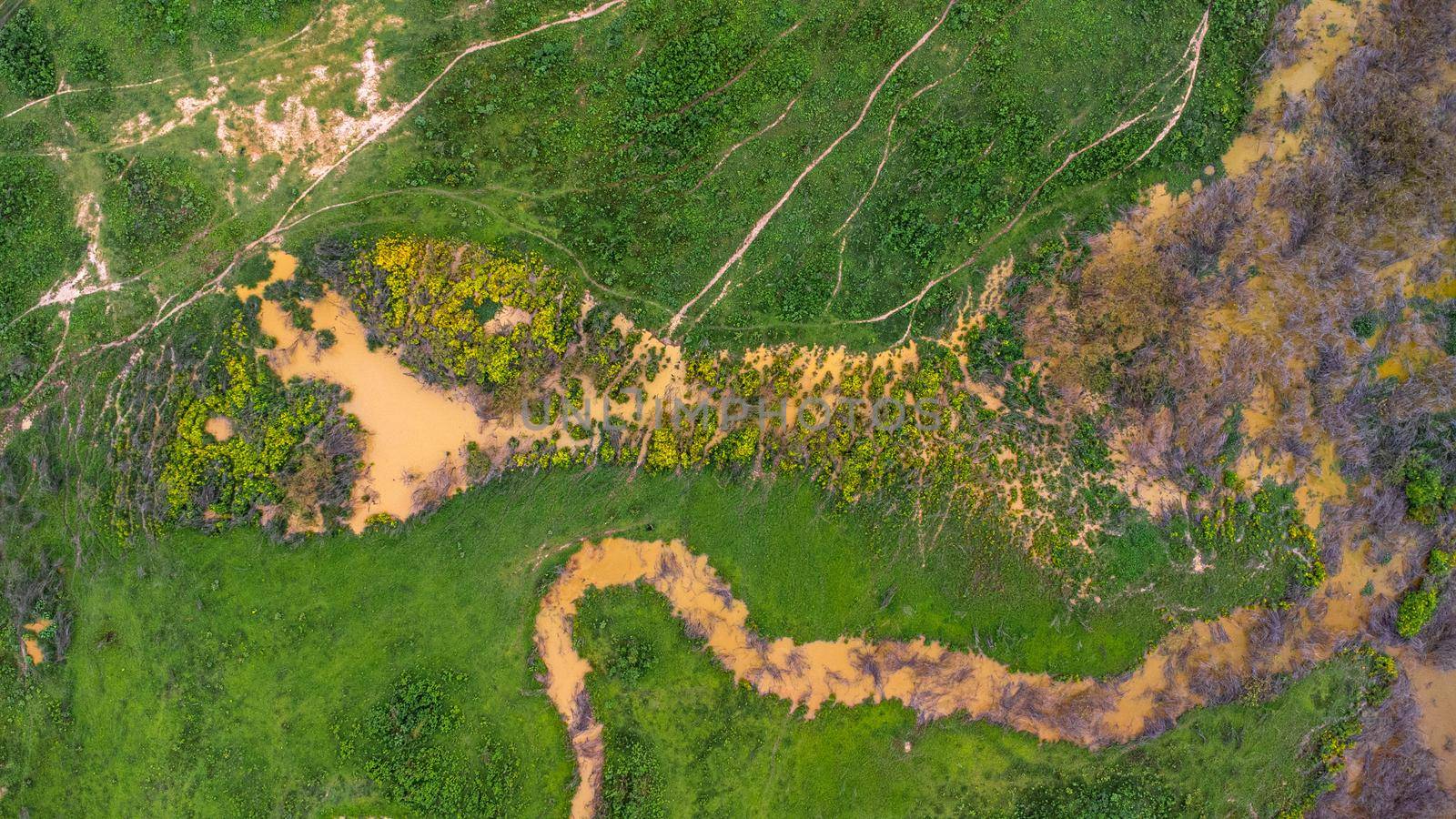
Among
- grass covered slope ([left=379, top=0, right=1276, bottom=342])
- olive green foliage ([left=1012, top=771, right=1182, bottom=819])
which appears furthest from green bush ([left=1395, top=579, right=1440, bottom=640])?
grass covered slope ([left=379, top=0, right=1276, bottom=342])

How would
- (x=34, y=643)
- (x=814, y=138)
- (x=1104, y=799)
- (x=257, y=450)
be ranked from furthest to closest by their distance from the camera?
(x=814, y=138), (x=1104, y=799), (x=257, y=450), (x=34, y=643)

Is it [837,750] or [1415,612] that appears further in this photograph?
[1415,612]

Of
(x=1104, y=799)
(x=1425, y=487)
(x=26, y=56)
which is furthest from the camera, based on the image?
(x=1425, y=487)

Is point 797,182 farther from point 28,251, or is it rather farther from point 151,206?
point 28,251

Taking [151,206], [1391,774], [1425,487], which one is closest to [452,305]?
[151,206]

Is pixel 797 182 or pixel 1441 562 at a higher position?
pixel 797 182

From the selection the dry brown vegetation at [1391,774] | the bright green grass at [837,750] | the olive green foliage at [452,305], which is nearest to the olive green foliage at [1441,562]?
the dry brown vegetation at [1391,774]

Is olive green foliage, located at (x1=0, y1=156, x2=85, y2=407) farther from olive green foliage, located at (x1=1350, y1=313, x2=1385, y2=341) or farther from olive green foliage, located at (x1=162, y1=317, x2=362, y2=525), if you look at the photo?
olive green foliage, located at (x1=1350, y1=313, x2=1385, y2=341)
